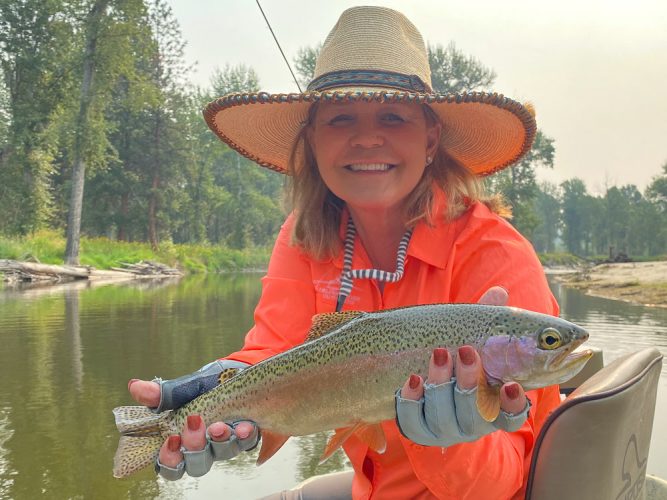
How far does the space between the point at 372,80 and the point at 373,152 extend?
0.33m

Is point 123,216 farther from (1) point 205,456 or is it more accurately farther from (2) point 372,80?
(1) point 205,456

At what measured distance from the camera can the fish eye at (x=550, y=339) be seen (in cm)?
169

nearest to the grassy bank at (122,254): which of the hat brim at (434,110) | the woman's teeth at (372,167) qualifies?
the hat brim at (434,110)

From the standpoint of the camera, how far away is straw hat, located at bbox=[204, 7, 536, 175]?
8.36 feet

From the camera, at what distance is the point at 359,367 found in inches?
74.4

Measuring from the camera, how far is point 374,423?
192cm

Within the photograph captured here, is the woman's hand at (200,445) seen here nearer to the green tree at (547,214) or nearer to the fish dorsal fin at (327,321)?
the fish dorsal fin at (327,321)

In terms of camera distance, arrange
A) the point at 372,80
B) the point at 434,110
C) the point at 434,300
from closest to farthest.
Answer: the point at 434,300 < the point at 372,80 < the point at 434,110

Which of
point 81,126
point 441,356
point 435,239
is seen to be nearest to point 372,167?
point 435,239

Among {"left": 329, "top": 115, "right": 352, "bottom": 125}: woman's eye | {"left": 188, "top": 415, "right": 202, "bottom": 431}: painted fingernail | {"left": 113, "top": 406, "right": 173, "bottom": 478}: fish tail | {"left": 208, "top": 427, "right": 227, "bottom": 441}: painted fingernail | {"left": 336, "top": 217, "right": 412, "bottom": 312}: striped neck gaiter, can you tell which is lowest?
{"left": 113, "top": 406, "right": 173, "bottom": 478}: fish tail

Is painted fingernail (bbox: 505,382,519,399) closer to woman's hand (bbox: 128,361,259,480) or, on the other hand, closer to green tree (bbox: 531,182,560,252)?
woman's hand (bbox: 128,361,259,480)

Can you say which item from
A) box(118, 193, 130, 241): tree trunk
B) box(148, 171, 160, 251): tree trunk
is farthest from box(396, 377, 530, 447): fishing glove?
box(118, 193, 130, 241): tree trunk

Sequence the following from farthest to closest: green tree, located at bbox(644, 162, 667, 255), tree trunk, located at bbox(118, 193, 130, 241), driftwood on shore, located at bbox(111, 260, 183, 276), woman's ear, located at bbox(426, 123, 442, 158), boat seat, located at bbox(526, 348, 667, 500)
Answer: green tree, located at bbox(644, 162, 667, 255) → tree trunk, located at bbox(118, 193, 130, 241) → driftwood on shore, located at bbox(111, 260, 183, 276) → woman's ear, located at bbox(426, 123, 442, 158) → boat seat, located at bbox(526, 348, 667, 500)

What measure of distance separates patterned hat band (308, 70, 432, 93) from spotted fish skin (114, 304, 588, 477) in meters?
1.05
